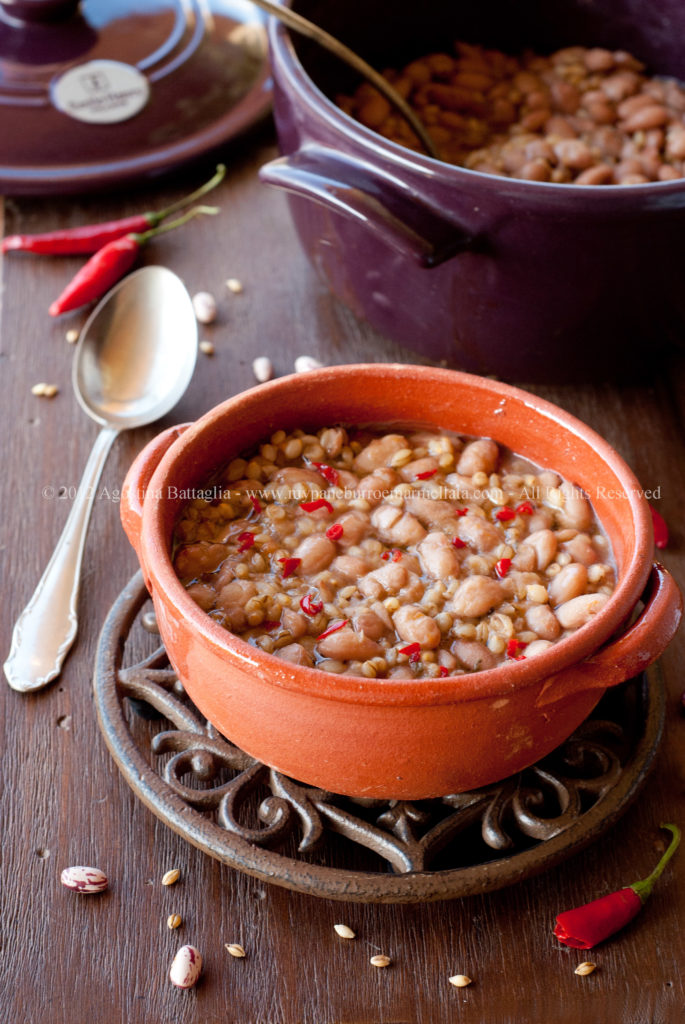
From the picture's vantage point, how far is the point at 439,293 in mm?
1354

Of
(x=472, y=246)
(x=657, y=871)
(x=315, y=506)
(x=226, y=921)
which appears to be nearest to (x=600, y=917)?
(x=657, y=871)

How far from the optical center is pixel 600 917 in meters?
0.97

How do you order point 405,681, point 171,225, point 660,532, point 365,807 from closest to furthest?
point 405,681 → point 365,807 → point 660,532 → point 171,225

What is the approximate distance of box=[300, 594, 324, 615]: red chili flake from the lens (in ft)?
3.19

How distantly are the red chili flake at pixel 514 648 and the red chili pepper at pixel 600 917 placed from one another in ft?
0.84

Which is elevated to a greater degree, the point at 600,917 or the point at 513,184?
the point at 513,184

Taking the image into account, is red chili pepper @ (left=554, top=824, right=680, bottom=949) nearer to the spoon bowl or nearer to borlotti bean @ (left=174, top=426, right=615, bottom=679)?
borlotti bean @ (left=174, top=426, right=615, bottom=679)

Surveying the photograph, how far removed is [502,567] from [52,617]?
0.54m

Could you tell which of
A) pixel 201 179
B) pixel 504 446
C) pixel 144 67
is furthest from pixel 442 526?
pixel 144 67

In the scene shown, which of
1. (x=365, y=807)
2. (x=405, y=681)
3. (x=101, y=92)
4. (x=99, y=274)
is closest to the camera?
(x=405, y=681)

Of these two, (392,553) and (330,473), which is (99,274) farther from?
(392,553)

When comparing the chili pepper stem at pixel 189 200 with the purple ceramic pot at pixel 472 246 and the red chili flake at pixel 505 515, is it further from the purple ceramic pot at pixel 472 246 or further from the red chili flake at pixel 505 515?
the red chili flake at pixel 505 515

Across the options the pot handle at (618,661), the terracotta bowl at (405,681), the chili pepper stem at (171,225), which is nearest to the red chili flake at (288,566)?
the terracotta bowl at (405,681)

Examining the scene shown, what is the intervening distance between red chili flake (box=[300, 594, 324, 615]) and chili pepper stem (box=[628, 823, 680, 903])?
402mm
